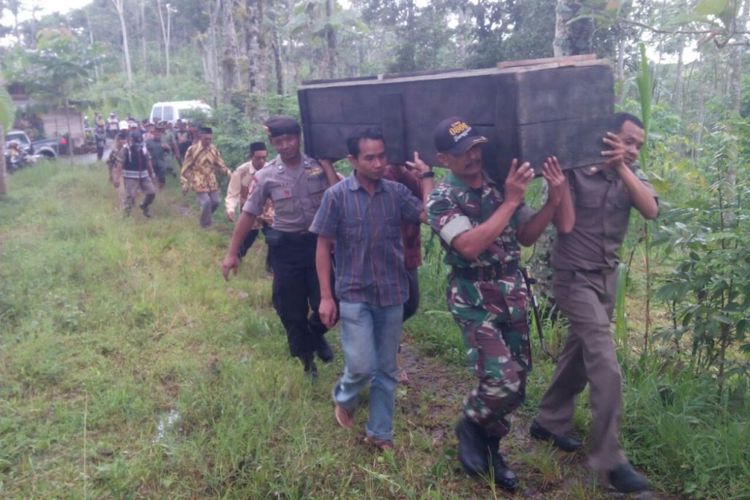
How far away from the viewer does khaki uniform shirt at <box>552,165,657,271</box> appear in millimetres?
3404

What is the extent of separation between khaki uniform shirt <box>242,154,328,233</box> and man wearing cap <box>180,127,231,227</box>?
211 inches

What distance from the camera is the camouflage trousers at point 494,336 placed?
10.4 feet

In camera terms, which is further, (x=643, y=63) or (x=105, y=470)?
(x=643, y=63)

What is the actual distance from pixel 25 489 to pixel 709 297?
3875mm

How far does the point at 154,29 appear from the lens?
52.8 meters

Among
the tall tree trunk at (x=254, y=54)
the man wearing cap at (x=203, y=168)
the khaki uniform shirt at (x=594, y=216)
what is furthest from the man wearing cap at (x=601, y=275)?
the tall tree trunk at (x=254, y=54)

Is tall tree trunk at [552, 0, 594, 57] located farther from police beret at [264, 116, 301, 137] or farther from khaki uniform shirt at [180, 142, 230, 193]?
khaki uniform shirt at [180, 142, 230, 193]

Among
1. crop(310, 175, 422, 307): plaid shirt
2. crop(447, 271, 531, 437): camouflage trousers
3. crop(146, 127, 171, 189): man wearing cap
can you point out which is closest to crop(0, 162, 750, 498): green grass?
crop(447, 271, 531, 437): camouflage trousers

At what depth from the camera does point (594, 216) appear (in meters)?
3.42

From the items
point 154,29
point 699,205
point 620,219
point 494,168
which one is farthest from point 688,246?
point 154,29

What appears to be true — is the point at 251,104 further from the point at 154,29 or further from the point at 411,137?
the point at 154,29

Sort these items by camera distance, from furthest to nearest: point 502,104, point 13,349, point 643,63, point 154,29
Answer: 1. point 154,29
2. point 13,349
3. point 643,63
4. point 502,104

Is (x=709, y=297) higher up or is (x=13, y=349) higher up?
(x=709, y=297)

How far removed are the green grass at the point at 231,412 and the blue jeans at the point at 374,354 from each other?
0.74 ft
